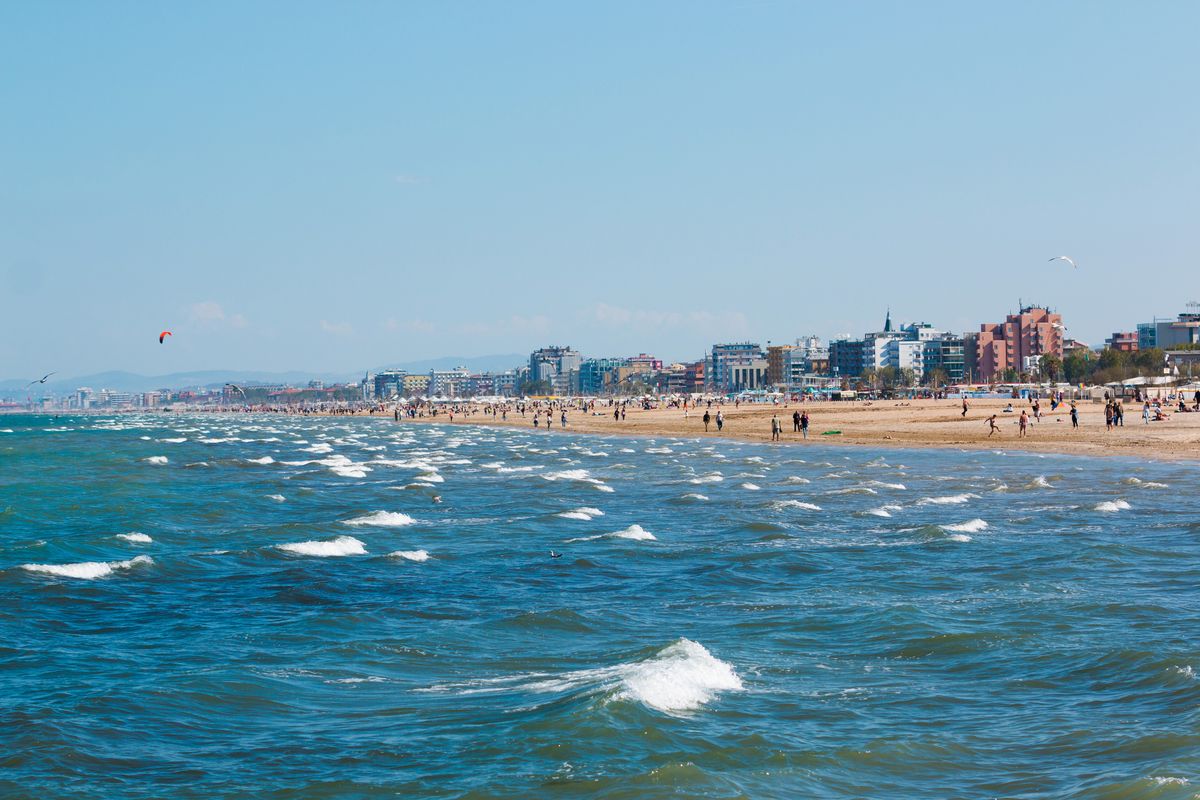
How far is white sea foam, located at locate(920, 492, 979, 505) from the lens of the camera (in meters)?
31.0

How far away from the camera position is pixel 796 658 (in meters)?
14.1

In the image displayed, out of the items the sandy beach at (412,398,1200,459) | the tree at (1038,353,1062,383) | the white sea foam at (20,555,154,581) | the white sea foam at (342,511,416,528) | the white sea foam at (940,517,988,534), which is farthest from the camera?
the tree at (1038,353,1062,383)

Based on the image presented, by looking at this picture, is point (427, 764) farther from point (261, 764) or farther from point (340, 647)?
point (340, 647)

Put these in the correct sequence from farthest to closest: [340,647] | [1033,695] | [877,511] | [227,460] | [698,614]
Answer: [227,460] < [877,511] < [698,614] < [340,647] < [1033,695]

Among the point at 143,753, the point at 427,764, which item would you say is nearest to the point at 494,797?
the point at 427,764

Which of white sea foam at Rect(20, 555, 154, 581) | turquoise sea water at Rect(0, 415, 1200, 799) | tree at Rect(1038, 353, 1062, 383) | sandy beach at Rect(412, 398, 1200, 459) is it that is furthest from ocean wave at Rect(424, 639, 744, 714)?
tree at Rect(1038, 353, 1062, 383)

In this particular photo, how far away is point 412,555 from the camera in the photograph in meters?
23.4

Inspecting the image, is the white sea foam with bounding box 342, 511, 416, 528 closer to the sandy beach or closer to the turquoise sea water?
the turquoise sea water

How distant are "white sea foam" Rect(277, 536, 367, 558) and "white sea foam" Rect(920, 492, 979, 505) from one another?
1528cm

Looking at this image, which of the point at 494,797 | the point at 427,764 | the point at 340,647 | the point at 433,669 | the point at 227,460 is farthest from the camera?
the point at 227,460

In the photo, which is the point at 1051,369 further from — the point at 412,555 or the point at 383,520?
the point at 412,555

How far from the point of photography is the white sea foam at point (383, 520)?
2934 centimetres

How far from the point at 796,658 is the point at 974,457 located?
3832 cm

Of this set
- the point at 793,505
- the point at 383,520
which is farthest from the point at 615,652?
the point at 793,505
